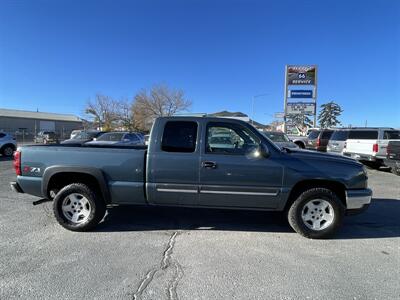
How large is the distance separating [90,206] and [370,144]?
11945 millimetres

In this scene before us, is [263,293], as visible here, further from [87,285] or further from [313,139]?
[313,139]

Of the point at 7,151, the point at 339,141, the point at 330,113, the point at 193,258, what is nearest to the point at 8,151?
the point at 7,151

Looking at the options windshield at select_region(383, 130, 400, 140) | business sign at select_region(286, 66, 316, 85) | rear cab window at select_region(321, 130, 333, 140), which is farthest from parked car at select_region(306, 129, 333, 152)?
business sign at select_region(286, 66, 316, 85)

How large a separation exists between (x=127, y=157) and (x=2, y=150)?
15.2m

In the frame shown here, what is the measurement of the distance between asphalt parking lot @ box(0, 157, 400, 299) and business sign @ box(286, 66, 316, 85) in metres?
23.0

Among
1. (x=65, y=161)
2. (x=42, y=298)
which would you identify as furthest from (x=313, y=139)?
(x=42, y=298)

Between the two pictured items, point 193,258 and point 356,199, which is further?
point 356,199

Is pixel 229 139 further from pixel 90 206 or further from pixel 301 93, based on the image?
pixel 301 93

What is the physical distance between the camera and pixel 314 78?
87.5 feet

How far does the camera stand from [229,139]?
15.9 ft

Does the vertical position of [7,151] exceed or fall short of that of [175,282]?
it exceeds it

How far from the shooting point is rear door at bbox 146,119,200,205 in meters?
4.60

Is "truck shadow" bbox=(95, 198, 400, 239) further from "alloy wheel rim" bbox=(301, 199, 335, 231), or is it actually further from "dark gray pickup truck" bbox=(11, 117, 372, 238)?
"dark gray pickup truck" bbox=(11, 117, 372, 238)

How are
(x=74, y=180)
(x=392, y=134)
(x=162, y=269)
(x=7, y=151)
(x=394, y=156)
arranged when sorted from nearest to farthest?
(x=162, y=269) < (x=74, y=180) < (x=394, y=156) < (x=392, y=134) < (x=7, y=151)
